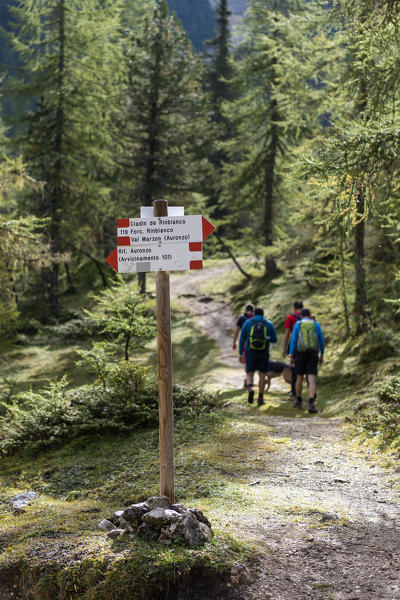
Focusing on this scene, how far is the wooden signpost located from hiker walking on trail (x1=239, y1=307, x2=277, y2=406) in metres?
5.99

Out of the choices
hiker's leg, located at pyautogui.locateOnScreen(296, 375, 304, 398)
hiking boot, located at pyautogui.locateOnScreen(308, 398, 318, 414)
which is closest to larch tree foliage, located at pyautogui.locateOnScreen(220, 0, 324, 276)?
hiker's leg, located at pyautogui.locateOnScreen(296, 375, 304, 398)

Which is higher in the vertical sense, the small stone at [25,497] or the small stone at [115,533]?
the small stone at [115,533]

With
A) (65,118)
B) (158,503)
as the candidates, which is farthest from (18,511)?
(65,118)

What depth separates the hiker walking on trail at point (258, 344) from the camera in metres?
11.0

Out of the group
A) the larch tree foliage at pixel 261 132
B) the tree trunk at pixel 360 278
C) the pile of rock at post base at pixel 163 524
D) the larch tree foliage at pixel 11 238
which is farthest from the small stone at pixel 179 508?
the larch tree foliage at pixel 261 132

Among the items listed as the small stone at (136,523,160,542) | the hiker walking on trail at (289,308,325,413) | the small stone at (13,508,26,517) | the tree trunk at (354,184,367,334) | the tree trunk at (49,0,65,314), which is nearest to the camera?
the small stone at (136,523,160,542)

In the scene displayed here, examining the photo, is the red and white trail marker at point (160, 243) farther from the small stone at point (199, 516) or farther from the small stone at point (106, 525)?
the small stone at point (106, 525)

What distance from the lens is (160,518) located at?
4625mm

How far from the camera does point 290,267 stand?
24.9 meters

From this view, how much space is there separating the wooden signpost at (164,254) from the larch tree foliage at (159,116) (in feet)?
57.7

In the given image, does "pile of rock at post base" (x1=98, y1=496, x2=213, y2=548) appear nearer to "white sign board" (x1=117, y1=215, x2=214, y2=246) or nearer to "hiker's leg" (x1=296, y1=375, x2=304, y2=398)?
"white sign board" (x1=117, y1=215, x2=214, y2=246)

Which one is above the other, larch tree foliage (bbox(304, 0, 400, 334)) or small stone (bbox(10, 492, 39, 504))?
larch tree foliage (bbox(304, 0, 400, 334))

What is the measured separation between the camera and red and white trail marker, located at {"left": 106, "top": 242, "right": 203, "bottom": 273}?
199 inches

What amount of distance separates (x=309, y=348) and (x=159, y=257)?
6.19 meters
